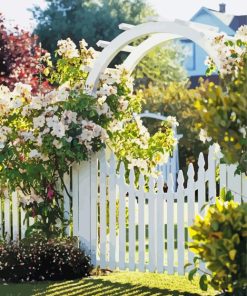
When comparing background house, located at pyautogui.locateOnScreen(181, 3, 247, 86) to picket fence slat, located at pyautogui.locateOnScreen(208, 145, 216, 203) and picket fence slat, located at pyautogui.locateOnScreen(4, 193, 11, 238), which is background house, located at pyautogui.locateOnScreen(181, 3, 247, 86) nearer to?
picket fence slat, located at pyautogui.locateOnScreen(4, 193, 11, 238)

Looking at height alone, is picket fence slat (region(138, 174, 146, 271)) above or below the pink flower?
below

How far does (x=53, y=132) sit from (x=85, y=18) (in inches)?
783

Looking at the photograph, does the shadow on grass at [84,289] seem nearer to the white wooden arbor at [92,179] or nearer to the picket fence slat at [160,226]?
the picket fence slat at [160,226]

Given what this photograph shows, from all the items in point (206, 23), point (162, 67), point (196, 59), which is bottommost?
point (162, 67)

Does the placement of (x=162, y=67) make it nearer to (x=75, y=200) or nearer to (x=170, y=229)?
(x=75, y=200)

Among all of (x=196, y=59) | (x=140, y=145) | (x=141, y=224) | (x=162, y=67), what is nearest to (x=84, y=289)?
(x=141, y=224)

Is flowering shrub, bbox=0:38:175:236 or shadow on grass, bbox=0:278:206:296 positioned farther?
flowering shrub, bbox=0:38:175:236

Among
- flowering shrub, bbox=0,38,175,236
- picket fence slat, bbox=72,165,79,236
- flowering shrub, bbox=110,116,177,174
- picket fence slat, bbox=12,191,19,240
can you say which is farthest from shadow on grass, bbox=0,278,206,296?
flowering shrub, bbox=110,116,177,174

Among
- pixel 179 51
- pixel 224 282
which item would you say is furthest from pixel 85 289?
pixel 179 51

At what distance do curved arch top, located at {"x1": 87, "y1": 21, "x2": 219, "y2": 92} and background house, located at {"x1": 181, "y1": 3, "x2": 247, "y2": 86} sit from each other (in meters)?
25.6

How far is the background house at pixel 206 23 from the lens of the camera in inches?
1344

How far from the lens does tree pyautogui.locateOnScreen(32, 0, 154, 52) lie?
2636cm

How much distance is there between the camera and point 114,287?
700cm

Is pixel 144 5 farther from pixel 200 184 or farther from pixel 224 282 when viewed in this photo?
pixel 224 282
